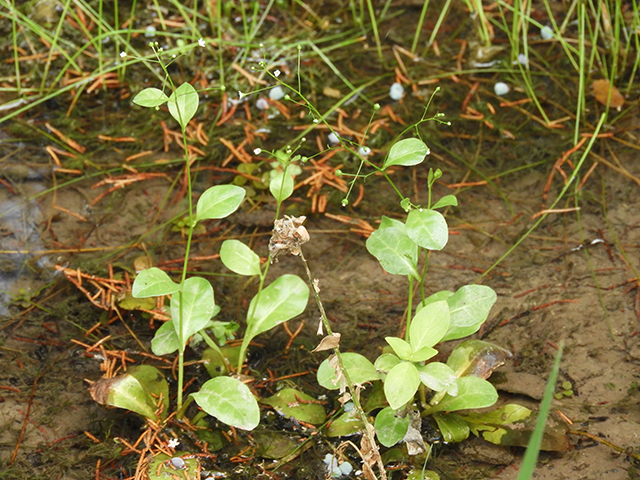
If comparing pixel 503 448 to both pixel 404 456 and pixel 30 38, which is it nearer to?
pixel 404 456

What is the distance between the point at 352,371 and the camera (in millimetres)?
2139

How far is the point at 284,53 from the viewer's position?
3723 mm

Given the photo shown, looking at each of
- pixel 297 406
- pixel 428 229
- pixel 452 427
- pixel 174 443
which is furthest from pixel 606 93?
pixel 174 443

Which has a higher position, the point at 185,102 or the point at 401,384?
the point at 185,102

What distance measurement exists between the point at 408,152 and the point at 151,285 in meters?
0.95

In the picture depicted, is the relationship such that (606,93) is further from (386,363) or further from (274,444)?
(274,444)

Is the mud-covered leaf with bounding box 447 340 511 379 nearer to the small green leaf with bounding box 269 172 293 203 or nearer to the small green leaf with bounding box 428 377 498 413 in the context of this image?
the small green leaf with bounding box 428 377 498 413

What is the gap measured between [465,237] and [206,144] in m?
1.46

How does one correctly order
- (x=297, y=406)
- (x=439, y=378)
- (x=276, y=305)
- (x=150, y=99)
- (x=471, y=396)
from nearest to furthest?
(x=150, y=99)
(x=439, y=378)
(x=471, y=396)
(x=297, y=406)
(x=276, y=305)

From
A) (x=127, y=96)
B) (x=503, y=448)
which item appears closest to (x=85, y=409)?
(x=503, y=448)

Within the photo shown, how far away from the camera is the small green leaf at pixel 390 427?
2.05 metres

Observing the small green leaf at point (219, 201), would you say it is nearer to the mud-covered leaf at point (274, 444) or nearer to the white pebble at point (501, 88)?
the mud-covered leaf at point (274, 444)

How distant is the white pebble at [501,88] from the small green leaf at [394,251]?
176 centimetres

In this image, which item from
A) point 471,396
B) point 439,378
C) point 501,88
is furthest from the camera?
point 501,88
